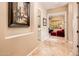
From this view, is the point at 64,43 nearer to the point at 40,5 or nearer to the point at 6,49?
the point at 40,5

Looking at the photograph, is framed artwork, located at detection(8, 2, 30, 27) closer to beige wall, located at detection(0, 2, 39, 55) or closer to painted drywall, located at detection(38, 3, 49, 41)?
beige wall, located at detection(0, 2, 39, 55)

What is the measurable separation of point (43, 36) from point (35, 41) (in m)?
0.14

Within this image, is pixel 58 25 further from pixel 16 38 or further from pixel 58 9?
pixel 16 38

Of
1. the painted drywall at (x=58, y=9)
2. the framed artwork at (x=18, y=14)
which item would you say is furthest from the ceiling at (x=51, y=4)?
the framed artwork at (x=18, y=14)

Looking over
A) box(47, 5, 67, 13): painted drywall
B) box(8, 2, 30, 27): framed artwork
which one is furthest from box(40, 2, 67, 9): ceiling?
box(8, 2, 30, 27): framed artwork

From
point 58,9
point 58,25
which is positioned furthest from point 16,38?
point 58,9

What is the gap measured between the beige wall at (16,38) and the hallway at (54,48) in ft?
0.41

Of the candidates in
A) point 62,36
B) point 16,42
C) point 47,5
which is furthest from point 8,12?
point 62,36

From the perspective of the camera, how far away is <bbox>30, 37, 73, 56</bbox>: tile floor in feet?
5.25

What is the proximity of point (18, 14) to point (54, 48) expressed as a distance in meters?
0.67

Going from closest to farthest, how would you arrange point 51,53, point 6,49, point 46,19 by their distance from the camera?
point 6,49 < point 51,53 < point 46,19

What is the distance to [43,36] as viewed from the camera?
1911mm

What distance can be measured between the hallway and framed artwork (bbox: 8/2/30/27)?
1.30 feet

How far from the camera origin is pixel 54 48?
5.69 feet
